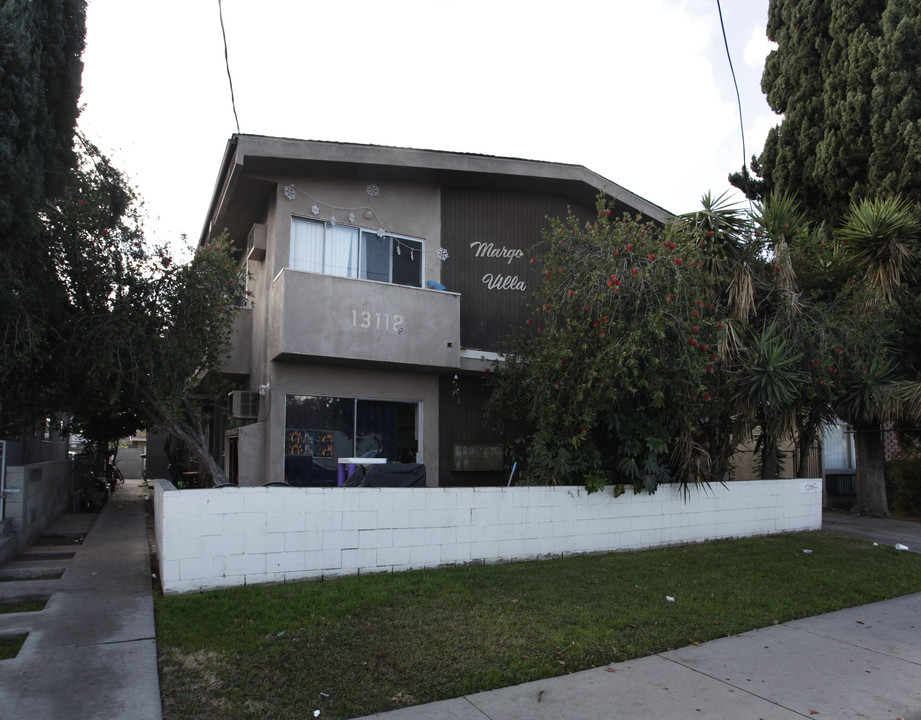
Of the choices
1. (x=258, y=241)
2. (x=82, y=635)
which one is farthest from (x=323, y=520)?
(x=258, y=241)

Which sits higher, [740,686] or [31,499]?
[31,499]

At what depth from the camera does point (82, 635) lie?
5598 mm

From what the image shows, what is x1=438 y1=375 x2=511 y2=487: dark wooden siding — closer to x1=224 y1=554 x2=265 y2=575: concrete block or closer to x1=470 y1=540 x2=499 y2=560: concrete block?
x1=470 y1=540 x2=499 y2=560: concrete block

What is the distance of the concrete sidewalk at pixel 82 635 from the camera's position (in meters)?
4.33

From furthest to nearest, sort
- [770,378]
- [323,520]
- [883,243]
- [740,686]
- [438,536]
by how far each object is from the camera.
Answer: [883,243]
[770,378]
[438,536]
[323,520]
[740,686]

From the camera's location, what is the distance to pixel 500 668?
200 inches

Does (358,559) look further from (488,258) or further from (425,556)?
(488,258)

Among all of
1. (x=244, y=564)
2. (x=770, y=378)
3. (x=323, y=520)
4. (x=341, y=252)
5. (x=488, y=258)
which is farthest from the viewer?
(x=488, y=258)

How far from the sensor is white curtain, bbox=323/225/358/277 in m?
12.0

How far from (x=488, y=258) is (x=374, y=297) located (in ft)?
9.70

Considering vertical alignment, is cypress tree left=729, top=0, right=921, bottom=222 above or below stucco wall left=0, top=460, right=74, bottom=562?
above

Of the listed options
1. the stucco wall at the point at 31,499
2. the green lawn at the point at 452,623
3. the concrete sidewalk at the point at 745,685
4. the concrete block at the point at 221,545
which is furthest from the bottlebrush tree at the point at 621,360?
the stucco wall at the point at 31,499

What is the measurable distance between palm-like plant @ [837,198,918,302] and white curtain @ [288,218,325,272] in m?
10.5

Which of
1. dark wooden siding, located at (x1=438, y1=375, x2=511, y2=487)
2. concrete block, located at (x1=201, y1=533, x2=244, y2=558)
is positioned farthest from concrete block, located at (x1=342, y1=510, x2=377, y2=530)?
dark wooden siding, located at (x1=438, y1=375, x2=511, y2=487)
